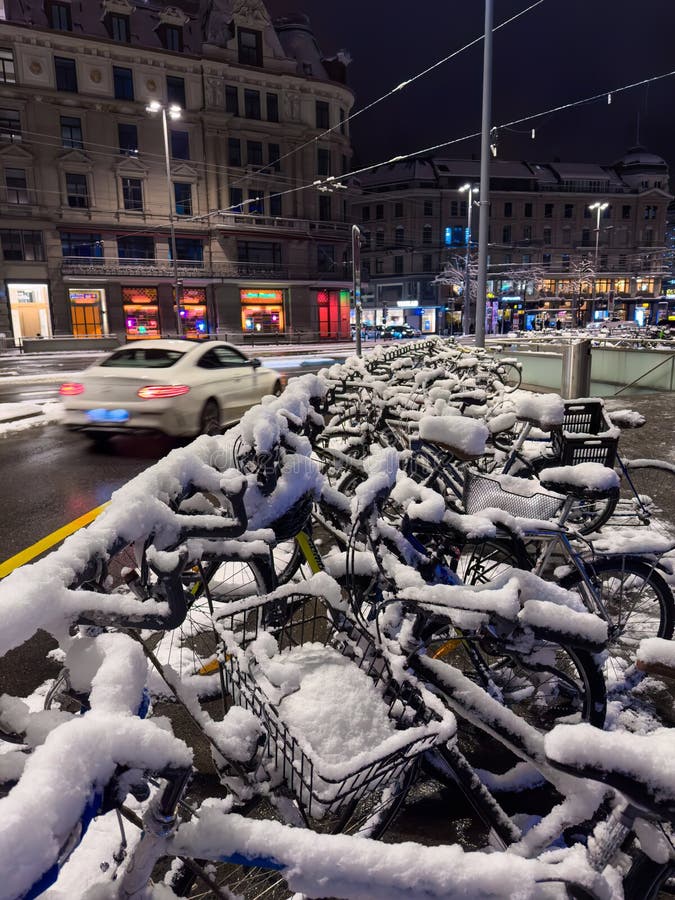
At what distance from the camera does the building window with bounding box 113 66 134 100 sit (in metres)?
34.6

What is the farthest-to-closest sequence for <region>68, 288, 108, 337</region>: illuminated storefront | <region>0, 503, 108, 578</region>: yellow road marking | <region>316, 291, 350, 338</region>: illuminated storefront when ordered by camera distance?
<region>316, 291, 350, 338</region>: illuminated storefront, <region>68, 288, 108, 337</region>: illuminated storefront, <region>0, 503, 108, 578</region>: yellow road marking

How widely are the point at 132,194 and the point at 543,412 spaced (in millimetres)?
38137

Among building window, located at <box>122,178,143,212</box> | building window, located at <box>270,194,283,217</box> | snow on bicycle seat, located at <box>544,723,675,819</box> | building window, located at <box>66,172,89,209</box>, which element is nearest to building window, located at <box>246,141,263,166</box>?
building window, located at <box>270,194,283,217</box>

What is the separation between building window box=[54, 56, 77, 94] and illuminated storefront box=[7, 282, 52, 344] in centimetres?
1093

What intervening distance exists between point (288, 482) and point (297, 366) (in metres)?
19.8

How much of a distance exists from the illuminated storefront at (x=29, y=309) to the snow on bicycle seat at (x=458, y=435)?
120 feet

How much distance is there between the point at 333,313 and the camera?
42625 millimetres

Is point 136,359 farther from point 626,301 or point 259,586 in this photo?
point 626,301

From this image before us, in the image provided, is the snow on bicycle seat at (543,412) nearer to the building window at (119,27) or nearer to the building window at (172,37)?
the building window at (119,27)

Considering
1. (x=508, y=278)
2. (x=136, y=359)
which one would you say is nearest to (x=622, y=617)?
(x=136, y=359)

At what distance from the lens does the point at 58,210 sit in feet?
111

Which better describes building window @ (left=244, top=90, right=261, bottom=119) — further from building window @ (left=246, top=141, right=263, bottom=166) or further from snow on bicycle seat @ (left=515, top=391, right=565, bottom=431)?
snow on bicycle seat @ (left=515, top=391, right=565, bottom=431)

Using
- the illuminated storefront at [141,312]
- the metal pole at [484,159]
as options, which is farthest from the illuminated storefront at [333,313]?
the metal pole at [484,159]

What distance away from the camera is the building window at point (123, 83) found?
1362 inches
